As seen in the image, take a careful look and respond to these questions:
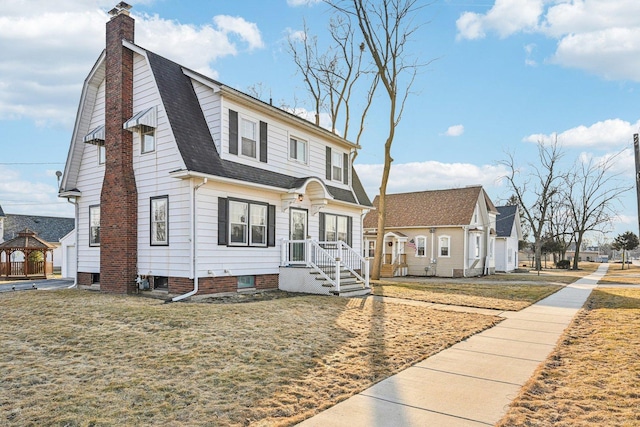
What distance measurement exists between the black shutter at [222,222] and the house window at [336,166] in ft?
21.4

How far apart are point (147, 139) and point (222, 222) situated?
3527 millimetres

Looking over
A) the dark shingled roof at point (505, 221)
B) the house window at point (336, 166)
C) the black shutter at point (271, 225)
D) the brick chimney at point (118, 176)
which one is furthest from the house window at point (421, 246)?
the brick chimney at point (118, 176)

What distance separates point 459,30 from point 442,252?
53.5ft

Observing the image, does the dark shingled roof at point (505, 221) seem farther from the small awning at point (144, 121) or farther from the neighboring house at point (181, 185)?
the small awning at point (144, 121)

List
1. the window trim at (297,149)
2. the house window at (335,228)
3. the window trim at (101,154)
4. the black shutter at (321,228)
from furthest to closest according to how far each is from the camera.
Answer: the house window at (335,228) → the black shutter at (321,228) → the window trim at (297,149) → the window trim at (101,154)

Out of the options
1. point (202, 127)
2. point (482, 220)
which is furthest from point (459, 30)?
point (482, 220)

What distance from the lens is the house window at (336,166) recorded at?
1811 centimetres

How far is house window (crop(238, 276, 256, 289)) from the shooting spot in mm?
13609

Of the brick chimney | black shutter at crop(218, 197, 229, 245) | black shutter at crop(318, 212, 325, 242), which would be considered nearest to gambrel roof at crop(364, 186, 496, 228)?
black shutter at crop(318, 212, 325, 242)

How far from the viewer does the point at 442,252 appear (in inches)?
1136

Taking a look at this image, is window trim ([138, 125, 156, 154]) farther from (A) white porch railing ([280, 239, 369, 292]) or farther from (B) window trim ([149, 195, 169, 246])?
(A) white porch railing ([280, 239, 369, 292])

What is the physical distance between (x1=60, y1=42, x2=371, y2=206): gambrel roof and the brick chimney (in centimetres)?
84

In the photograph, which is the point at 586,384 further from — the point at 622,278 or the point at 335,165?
the point at 622,278

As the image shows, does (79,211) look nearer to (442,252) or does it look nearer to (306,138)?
(306,138)
